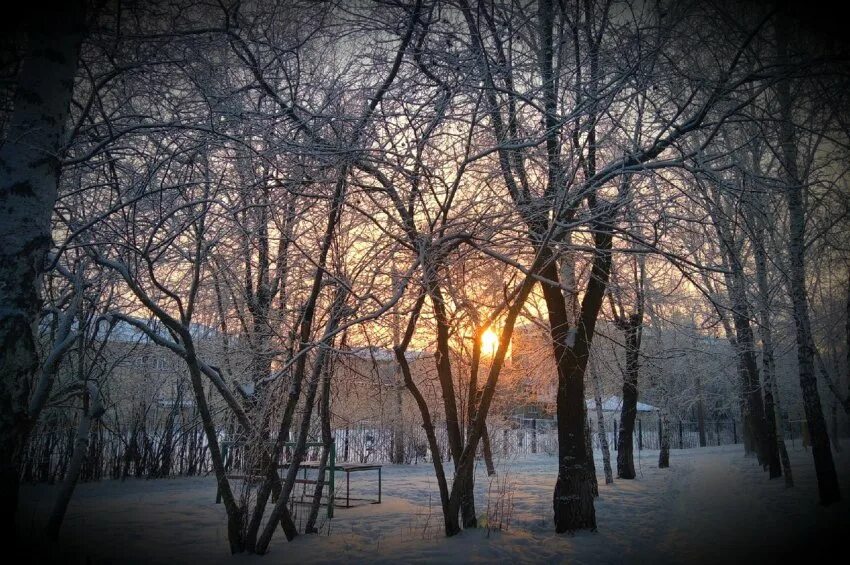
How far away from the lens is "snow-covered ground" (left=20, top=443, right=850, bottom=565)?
231 inches

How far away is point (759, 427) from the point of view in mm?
15438

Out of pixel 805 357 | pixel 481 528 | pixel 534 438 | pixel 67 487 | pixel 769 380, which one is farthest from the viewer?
pixel 534 438

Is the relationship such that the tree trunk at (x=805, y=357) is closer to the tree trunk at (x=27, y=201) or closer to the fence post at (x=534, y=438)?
the tree trunk at (x=27, y=201)

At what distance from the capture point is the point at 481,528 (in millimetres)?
7039

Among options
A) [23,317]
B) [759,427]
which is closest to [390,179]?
[23,317]

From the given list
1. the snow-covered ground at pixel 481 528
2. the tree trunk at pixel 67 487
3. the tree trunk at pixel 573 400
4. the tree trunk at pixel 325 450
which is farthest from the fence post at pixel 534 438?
the tree trunk at pixel 67 487

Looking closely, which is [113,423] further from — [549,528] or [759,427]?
[759,427]

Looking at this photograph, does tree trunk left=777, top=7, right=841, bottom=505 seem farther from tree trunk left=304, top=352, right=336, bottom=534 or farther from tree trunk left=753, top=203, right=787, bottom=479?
tree trunk left=304, top=352, right=336, bottom=534

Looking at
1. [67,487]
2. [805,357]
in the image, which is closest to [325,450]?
[67,487]

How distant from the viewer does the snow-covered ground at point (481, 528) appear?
587 cm

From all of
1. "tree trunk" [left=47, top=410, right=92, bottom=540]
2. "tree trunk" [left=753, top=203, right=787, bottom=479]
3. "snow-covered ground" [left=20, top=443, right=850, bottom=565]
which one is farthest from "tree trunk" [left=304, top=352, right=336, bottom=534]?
"tree trunk" [left=753, top=203, right=787, bottom=479]

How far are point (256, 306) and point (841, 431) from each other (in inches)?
1403

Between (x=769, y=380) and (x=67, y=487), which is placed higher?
(x=769, y=380)

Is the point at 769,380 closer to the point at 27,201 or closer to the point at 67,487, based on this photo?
the point at 67,487
